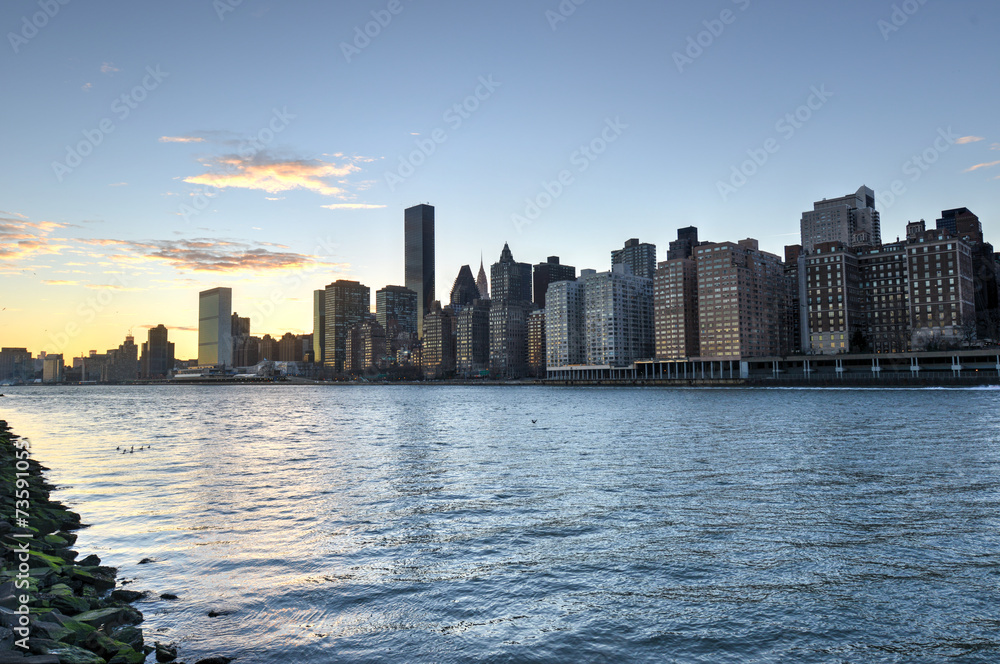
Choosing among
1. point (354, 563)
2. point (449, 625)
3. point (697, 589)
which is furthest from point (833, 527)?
point (354, 563)

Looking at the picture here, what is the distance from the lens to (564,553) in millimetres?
21719

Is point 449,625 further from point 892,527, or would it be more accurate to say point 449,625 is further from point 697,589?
point 892,527

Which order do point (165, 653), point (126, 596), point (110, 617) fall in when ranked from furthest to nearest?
point (126, 596) < point (110, 617) < point (165, 653)

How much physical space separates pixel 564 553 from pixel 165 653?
40.7 feet

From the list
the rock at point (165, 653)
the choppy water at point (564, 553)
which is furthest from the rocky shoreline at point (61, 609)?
the choppy water at point (564, 553)

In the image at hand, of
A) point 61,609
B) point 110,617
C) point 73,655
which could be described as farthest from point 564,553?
point 61,609

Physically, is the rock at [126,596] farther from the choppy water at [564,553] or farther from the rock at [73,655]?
the rock at [73,655]

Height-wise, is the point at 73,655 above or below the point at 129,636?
above

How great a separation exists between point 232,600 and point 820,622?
15805 mm

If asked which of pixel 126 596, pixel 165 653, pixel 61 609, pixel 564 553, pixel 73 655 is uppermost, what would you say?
pixel 73 655

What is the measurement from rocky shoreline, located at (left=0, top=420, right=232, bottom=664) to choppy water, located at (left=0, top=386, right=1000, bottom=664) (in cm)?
104

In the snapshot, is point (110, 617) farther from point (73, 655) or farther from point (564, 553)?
point (564, 553)

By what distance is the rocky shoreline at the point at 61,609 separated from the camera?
1227 cm

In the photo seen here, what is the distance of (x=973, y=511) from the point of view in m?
27.1
